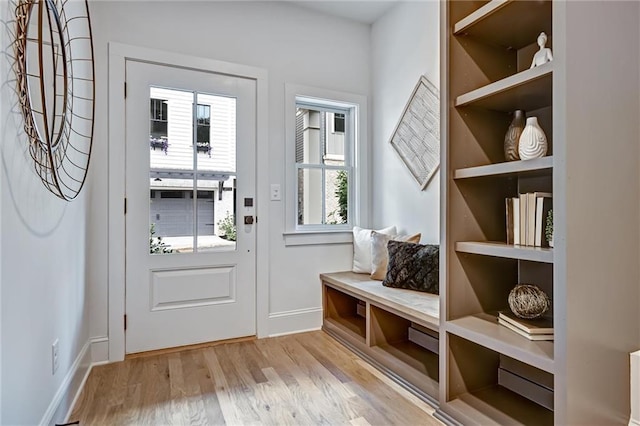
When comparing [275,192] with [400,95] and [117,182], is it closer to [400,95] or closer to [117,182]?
[117,182]

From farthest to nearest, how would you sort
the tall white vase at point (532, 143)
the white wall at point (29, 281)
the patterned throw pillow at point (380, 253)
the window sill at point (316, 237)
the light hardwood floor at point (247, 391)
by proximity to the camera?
the window sill at point (316, 237) < the patterned throw pillow at point (380, 253) < the light hardwood floor at point (247, 391) < the tall white vase at point (532, 143) < the white wall at point (29, 281)

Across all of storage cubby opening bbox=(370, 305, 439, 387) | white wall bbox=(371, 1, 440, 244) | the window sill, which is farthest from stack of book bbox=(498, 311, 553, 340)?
the window sill

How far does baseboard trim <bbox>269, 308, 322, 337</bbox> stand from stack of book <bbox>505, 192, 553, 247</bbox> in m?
1.74

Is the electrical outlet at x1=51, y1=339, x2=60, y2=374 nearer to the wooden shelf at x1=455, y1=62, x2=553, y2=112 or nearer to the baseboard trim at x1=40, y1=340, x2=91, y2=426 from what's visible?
the baseboard trim at x1=40, y1=340, x2=91, y2=426

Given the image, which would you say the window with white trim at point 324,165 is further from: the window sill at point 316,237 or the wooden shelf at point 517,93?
the wooden shelf at point 517,93

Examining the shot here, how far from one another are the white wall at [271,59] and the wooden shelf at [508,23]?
1.46 m

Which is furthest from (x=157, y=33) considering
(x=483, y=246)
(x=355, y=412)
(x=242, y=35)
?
(x=355, y=412)

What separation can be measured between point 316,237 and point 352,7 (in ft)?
6.20

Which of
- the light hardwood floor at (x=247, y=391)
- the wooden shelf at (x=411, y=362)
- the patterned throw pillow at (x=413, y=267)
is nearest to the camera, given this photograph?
the light hardwood floor at (x=247, y=391)

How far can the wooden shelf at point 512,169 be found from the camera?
130 centimetres

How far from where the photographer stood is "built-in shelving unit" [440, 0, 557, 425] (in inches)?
58.6

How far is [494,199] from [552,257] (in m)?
0.58

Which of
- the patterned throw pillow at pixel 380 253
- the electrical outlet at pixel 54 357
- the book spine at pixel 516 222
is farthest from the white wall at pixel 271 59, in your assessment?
the book spine at pixel 516 222

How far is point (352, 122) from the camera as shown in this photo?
310cm
